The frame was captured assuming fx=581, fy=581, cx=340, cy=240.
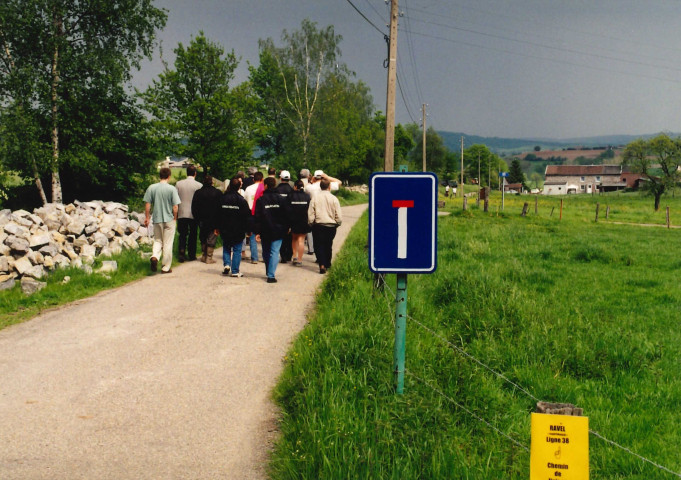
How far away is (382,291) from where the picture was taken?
29.3 ft

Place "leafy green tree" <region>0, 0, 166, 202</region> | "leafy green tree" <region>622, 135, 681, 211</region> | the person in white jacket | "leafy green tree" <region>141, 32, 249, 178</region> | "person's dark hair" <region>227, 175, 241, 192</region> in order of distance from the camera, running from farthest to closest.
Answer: "leafy green tree" <region>622, 135, 681, 211</region>
"leafy green tree" <region>141, 32, 249, 178</region>
"leafy green tree" <region>0, 0, 166, 202</region>
the person in white jacket
"person's dark hair" <region>227, 175, 241, 192</region>

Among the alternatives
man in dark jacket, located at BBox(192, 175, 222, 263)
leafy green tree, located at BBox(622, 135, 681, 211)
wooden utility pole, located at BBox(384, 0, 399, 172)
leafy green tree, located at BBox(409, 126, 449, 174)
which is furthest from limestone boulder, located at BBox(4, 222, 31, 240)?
leafy green tree, located at BBox(409, 126, 449, 174)

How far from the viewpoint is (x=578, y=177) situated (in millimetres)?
173500

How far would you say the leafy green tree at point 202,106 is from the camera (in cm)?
3466

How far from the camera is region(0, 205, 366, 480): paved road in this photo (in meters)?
4.12

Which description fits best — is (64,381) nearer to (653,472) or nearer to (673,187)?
(653,472)

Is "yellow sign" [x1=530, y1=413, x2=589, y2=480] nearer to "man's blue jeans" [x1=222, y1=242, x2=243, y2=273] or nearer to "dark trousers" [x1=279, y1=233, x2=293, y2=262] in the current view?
"man's blue jeans" [x1=222, y1=242, x2=243, y2=273]

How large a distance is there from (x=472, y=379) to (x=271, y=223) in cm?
639

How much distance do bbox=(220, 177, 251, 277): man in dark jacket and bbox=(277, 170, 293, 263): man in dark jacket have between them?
879mm

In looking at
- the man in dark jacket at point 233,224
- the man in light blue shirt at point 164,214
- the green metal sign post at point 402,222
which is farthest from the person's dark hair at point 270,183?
the green metal sign post at point 402,222

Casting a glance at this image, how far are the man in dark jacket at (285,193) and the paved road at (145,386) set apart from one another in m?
3.18

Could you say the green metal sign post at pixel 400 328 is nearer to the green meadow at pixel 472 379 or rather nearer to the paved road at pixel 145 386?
the green meadow at pixel 472 379

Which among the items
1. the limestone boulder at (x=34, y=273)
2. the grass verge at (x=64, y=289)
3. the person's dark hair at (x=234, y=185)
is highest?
the person's dark hair at (x=234, y=185)

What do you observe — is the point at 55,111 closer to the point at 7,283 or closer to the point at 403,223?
the point at 7,283
